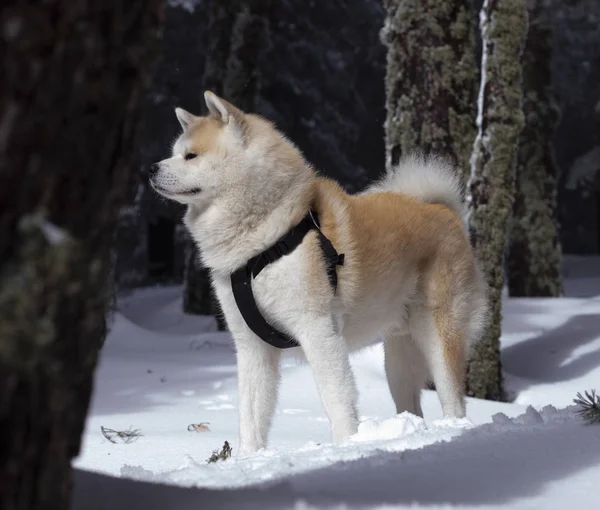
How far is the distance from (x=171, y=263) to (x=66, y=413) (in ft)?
67.3

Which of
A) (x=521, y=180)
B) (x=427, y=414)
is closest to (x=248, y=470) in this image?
(x=427, y=414)

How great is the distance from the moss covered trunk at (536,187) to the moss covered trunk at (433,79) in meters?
5.47

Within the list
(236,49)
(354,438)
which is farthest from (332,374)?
(236,49)

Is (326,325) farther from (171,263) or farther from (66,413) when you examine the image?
(171,263)

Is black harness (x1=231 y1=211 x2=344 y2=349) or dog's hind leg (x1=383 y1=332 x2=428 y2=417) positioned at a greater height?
black harness (x1=231 y1=211 x2=344 y2=349)

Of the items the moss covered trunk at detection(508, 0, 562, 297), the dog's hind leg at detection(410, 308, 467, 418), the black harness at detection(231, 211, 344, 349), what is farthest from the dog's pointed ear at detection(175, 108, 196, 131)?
the moss covered trunk at detection(508, 0, 562, 297)

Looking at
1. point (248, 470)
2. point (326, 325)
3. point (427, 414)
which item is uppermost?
point (326, 325)

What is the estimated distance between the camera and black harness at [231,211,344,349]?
13.5 ft

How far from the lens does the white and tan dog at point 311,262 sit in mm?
4074

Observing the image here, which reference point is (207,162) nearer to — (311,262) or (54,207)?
(311,262)

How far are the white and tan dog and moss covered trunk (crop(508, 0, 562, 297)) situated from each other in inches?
298

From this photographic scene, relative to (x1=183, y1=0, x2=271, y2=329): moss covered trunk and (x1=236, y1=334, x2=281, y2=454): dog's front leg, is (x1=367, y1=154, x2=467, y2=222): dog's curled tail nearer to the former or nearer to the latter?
(x1=236, y1=334, x2=281, y2=454): dog's front leg

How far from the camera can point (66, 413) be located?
1658 millimetres

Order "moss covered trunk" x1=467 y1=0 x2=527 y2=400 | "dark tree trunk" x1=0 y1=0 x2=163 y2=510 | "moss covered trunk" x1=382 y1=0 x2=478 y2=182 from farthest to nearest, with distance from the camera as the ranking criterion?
1. "moss covered trunk" x1=467 y1=0 x2=527 y2=400
2. "moss covered trunk" x1=382 y1=0 x2=478 y2=182
3. "dark tree trunk" x1=0 y1=0 x2=163 y2=510
